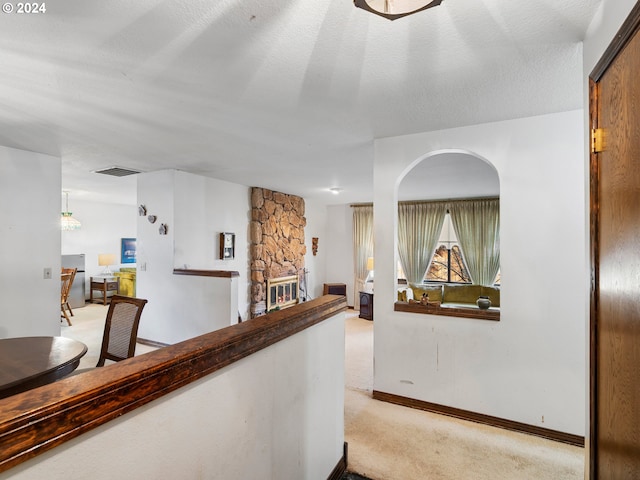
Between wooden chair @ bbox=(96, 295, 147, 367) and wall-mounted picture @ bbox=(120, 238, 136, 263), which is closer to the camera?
wooden chair @ bbox=(96, 295, 147, 367)

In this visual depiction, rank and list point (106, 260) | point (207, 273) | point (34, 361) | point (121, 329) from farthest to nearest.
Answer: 1. point (106, 260)
2. point (207, 273)
3. point (121, 329)
4. point (34, 361)

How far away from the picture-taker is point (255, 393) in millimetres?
1236

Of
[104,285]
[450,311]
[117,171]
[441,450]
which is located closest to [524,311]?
[450,311]

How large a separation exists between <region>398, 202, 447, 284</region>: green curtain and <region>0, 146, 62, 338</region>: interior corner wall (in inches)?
219

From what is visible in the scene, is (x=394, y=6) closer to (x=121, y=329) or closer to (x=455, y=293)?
(x=121, y=329)

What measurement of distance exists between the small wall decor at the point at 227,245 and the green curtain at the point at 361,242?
298cm

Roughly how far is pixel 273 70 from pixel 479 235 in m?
5.54

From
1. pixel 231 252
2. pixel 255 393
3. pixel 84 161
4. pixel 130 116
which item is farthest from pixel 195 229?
pixel 255 393

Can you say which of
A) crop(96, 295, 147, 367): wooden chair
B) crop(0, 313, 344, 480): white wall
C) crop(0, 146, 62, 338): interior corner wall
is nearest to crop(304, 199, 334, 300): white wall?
crop(0, 146, 62, 338): interior corner wall

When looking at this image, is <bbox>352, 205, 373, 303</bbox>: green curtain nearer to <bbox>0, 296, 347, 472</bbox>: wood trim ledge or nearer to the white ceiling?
the white ceiling

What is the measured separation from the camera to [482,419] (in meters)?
2.49

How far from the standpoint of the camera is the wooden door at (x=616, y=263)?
1039mm

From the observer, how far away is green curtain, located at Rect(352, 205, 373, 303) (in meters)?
7.03

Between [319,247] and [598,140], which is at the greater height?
[598,140]
